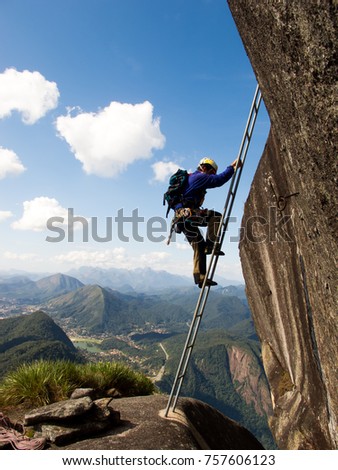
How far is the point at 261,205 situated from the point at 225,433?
7.42m

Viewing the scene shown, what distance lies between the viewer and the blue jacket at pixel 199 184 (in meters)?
9.01

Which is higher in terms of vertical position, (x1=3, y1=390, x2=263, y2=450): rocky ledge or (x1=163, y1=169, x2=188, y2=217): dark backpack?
(x1=163, y1=169, x2=188, y2=217): dark backpack

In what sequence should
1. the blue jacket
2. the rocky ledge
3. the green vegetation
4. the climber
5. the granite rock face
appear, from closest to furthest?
the granite rock face
the rocky ledge
the blue jacket
the climber
the green vegetation

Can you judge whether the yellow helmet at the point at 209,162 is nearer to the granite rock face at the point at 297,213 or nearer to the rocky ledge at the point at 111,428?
the granite rock face at the point at 297,213

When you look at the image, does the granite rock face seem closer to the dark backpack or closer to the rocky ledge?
the dark backpack

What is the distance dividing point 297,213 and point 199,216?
3625 millimetres

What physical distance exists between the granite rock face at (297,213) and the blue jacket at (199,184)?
166 cm

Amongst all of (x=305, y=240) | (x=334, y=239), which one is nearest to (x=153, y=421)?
(x=305, y=240)

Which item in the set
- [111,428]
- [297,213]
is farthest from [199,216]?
[111,428]

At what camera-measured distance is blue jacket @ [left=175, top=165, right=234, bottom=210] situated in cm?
901

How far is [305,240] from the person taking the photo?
234 inches

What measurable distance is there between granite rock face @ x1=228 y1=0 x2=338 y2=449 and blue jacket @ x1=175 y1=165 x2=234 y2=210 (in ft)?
5.44

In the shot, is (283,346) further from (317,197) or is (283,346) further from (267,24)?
(267,24)

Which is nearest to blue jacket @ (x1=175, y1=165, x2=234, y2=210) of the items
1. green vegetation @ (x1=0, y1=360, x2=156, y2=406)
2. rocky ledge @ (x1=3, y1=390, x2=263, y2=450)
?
rocky ledge @ (x1=3, y1=390, x2=263, y2=450)
